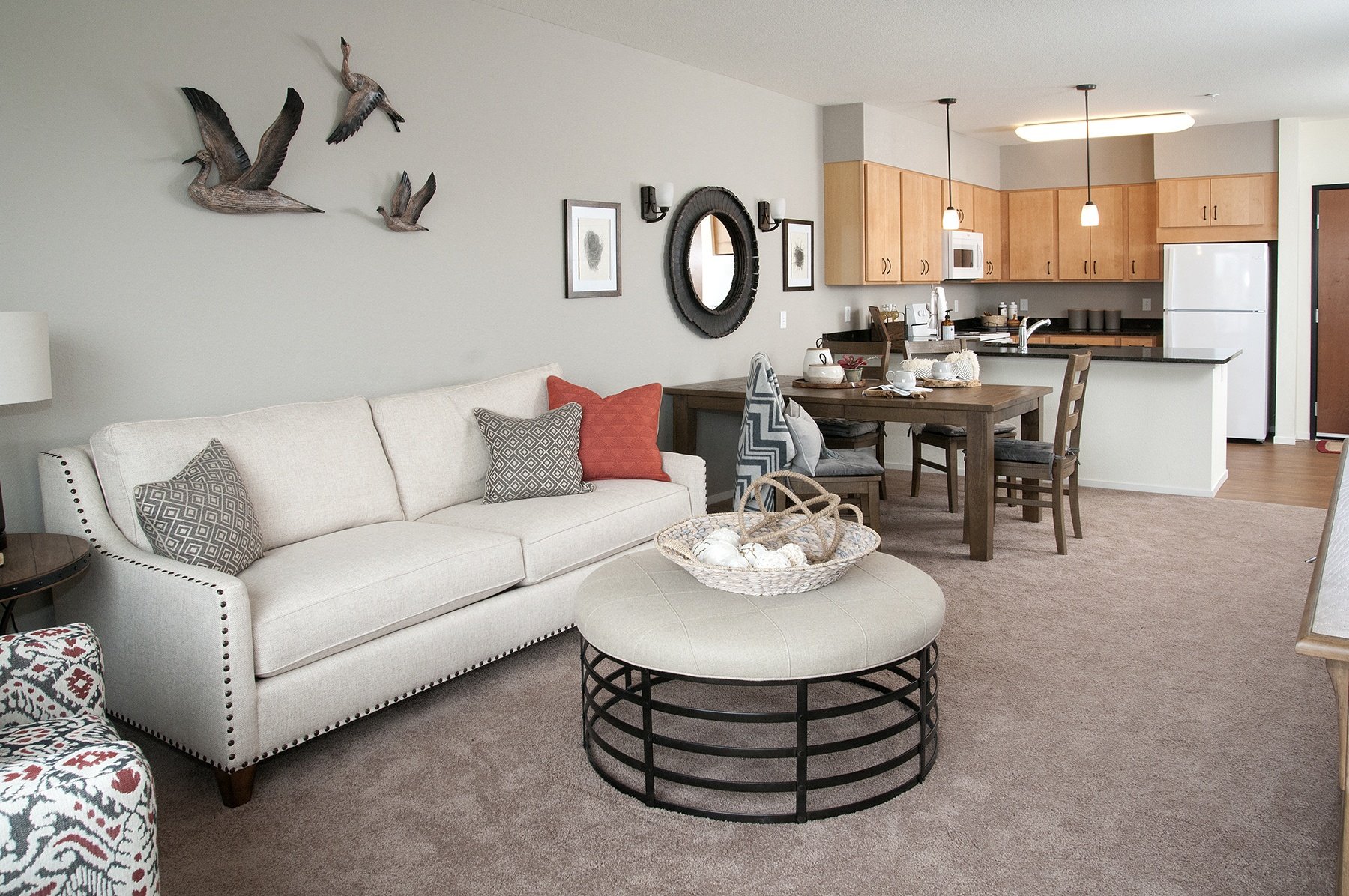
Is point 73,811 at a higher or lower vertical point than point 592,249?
lower

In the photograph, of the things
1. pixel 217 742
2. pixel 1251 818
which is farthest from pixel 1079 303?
pixel 217 742

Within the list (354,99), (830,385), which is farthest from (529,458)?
(830,385)

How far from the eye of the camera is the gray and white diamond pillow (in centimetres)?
380

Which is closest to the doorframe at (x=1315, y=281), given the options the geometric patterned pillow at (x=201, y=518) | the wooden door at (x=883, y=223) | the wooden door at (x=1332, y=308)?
the wooden door at (x=1332, y=308)

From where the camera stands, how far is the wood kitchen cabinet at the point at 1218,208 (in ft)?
24.9

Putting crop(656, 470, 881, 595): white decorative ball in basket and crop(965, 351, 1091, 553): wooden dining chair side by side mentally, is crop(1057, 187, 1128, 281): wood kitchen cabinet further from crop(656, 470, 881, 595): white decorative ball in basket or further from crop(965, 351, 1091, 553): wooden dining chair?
crop(656, 470, 881, 595): white decorative ball in basket

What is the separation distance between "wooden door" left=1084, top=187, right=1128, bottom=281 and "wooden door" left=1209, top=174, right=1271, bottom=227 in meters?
0.67

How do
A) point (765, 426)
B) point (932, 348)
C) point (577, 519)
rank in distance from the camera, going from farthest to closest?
point (932, 348) < point (765, 426) < point (577, 519)

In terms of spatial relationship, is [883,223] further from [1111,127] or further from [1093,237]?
[1093,237]

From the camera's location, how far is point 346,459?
3.44 m

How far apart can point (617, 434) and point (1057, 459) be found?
2062 millimetres

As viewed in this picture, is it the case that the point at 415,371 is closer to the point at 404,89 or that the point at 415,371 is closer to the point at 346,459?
the point at 346,459

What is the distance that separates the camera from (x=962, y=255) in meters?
7.92

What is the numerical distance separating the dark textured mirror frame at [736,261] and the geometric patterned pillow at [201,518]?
297 centimetres
